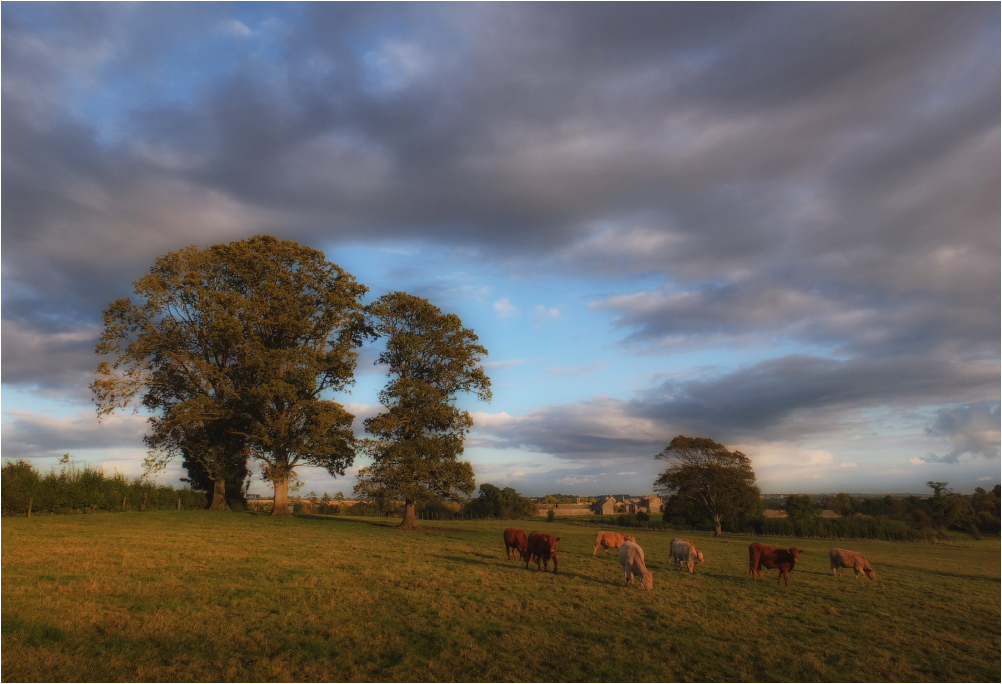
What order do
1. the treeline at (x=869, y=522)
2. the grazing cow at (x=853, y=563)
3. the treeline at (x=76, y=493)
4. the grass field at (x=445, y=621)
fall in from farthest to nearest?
the treeline at (x=869, y=522) < the treeline at (x=76, y=493) < the grazing cow at (x=853, y=563) < the grass field at (x=445, y=621)

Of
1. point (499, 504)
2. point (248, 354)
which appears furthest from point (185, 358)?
point (499, 504)

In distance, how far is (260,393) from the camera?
32.3 m

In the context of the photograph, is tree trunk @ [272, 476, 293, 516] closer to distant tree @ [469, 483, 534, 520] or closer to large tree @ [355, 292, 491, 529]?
large tree @ [355, 292, 491, 529]

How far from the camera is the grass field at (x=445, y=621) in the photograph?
7.87 meters

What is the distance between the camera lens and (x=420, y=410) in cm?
3484

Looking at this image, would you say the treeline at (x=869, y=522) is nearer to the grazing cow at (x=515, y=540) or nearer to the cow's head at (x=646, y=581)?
the grazing cow at (x=515, y=540)

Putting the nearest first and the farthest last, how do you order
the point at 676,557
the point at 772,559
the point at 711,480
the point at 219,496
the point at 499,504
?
the point at 772,559 < the point at 676,557 < the point at 219,496 < the point at 711,480 < the point at 499,504

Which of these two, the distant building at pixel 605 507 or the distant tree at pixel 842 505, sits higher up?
the distant tree at pixel 842 505

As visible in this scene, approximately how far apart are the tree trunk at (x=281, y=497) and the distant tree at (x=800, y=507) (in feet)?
181

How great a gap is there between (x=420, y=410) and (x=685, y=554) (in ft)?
66.0

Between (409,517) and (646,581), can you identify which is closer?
(646,581)

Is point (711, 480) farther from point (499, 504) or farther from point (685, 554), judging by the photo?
point (499, 504)

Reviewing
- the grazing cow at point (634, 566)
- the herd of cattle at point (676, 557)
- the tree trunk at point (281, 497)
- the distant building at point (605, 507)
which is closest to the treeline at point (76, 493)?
the tree trunk at point (281, 497)

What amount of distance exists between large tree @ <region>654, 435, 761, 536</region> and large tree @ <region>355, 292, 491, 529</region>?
27.7 meters
